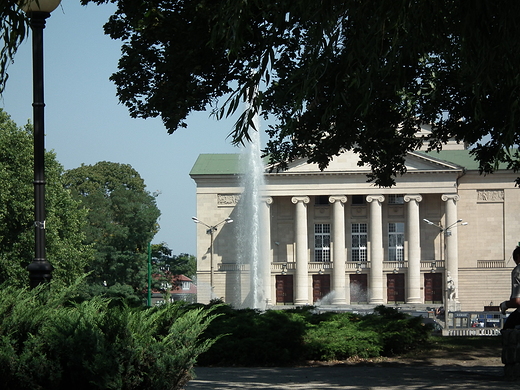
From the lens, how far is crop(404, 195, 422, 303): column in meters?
79.7

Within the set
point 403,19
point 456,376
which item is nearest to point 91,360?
point 403,19

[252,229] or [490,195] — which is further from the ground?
[490,195]

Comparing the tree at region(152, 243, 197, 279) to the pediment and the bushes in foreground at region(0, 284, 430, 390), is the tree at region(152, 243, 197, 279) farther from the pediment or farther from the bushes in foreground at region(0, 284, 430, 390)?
the bushes in foreground at region(0, 284, 430, 390)

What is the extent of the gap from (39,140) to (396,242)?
7524 centimetres

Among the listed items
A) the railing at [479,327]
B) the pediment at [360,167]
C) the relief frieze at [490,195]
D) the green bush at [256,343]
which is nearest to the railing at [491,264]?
the relief frieze at [490,195]

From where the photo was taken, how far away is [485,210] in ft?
271

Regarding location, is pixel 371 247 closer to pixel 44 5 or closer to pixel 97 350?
pixel 44 5

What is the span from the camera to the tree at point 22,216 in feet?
141

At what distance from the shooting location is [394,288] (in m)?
82.2

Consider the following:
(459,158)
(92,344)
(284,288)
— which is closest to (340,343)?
(92,344)

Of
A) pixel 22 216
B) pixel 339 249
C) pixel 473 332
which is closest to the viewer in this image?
pixel 473 332

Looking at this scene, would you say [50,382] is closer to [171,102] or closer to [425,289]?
[171,102]

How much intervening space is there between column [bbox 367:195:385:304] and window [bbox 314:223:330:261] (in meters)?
4.87

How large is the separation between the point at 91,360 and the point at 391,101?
463 inches
